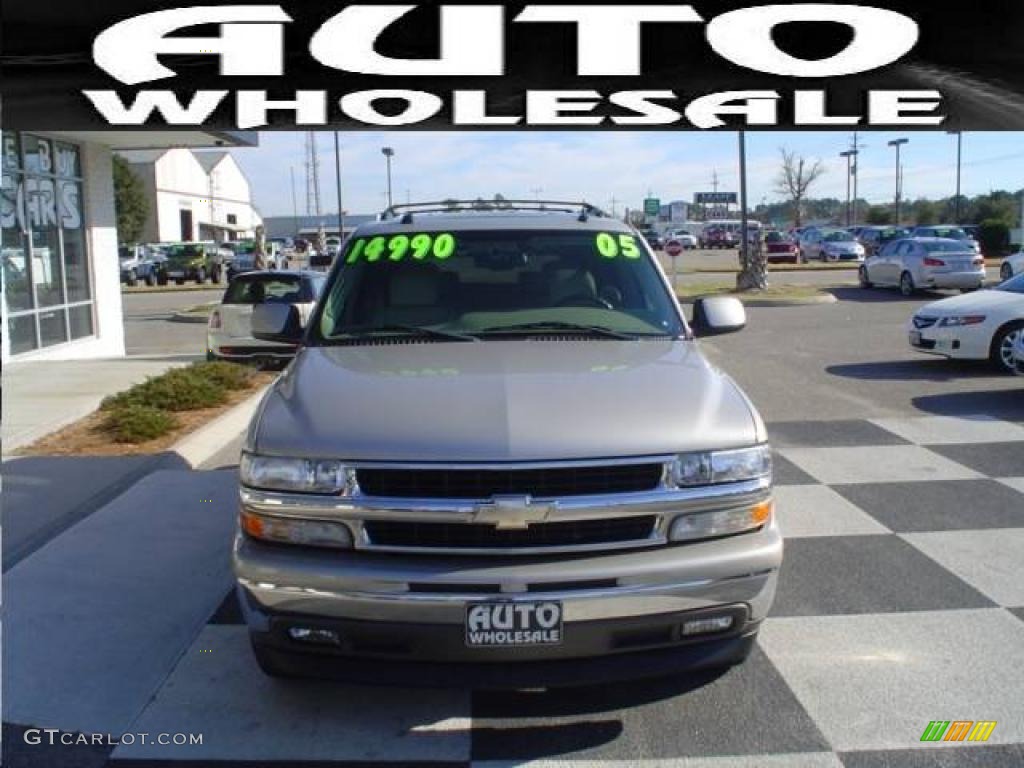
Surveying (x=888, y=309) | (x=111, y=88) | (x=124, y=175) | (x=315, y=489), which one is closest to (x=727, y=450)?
(x=315, y=489)

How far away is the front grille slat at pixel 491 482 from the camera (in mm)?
3277

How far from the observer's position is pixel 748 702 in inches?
148

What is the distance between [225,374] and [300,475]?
7.40 m

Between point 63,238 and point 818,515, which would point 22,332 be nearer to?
point 63,238

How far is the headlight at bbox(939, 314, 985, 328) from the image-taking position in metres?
11.7

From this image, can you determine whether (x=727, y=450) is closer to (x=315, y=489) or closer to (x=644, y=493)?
(x=644, y=493)

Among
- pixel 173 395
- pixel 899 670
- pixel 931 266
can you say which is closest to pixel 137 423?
pixel 173 395

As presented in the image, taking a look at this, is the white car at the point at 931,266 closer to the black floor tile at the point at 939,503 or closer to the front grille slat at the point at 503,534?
the black floor tile at the point at 939,503

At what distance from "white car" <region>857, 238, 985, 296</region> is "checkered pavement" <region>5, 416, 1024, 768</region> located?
20635 millimetres

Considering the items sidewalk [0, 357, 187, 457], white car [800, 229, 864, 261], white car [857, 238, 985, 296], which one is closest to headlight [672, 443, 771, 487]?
sidewalk [0, 357, 187, 457]

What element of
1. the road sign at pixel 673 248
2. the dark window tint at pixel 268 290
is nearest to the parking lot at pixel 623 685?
the dark window tint at pixel 268 290

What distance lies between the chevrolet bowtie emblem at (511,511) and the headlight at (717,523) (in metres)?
0.47

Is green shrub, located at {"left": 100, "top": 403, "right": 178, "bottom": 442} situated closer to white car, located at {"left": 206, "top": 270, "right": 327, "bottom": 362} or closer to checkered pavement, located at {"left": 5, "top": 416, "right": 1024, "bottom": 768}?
checkered pavement, located at {"left": 5, "top": 416, "right": 1024, "bottom": 768}

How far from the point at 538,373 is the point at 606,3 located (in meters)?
10.8
